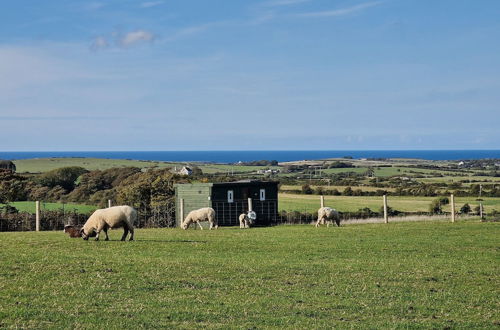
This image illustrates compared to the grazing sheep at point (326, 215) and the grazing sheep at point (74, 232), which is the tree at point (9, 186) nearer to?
the grazing sheep at point (326, 215)

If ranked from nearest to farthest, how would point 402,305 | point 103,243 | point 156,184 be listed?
point 402,305 → point 103,243 → point 156,184

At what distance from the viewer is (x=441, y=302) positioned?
14.9 m

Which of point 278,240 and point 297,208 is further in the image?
point 297,208

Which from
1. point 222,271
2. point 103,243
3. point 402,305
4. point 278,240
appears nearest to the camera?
point 402,305

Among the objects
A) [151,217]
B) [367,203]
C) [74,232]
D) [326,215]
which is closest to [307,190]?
[367,203]

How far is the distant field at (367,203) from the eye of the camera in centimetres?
6316

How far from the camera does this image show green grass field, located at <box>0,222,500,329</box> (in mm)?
13045

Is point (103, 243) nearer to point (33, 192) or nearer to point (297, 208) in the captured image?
point (297, 208)

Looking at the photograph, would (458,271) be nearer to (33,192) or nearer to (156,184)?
(156,184)

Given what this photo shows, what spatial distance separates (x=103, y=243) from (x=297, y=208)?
40598 millimetres

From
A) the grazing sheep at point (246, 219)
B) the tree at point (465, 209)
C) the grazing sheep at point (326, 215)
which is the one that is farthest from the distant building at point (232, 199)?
the tree at point (465, 209)

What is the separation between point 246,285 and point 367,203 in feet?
182

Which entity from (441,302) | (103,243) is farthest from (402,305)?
(103,243)

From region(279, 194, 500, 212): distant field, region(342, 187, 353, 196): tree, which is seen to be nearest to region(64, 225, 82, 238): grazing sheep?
region(279, 194, 500, 212): distant field
